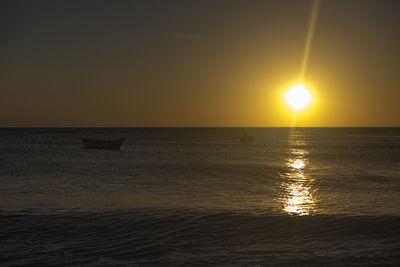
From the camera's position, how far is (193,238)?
519 inches

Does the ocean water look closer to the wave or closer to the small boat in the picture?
the wave

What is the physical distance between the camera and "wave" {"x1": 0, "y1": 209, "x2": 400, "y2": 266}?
1082cm

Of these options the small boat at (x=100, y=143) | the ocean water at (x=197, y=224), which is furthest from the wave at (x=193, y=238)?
the small boat at (x=100, y=143)

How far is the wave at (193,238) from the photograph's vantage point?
1082 centimetres

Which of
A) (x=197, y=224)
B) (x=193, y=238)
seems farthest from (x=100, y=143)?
(x=193, y=238)

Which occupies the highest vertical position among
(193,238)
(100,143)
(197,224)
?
(100,143)

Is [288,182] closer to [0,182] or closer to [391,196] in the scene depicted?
[391,196]

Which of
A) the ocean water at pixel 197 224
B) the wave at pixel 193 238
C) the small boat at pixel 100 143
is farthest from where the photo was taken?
the small boat at pixel 100 143

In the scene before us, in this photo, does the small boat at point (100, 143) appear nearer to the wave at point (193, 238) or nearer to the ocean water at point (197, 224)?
the ocean water at point (197, 224)

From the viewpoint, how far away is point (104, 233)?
45.2 feet

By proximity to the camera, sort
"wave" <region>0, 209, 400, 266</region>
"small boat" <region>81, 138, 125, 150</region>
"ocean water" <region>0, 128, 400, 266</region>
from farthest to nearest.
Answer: "small boat" <region>81, 138, 125, 150</region>
"ocean water" <region>0, 128, 400, 266</region>
"wave" <region>0, 209, 400, 266</region>

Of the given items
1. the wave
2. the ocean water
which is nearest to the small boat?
the ocean water

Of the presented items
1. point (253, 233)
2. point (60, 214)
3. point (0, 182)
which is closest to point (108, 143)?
point (0, 182)

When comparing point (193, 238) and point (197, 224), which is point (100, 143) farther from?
point (193, 238)
